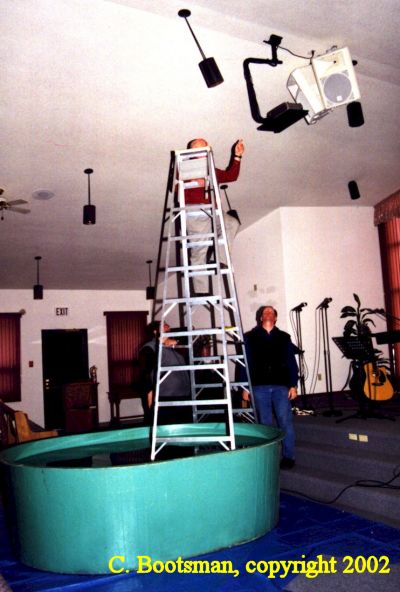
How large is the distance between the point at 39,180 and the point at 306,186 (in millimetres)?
4066

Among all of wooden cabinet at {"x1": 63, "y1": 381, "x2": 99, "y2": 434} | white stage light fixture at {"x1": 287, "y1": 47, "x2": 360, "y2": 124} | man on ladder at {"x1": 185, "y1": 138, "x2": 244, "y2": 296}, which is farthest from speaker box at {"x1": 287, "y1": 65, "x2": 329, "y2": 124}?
wooden cabinet at {"x1": 63, "y1": 381, "x2": 99, "y2": 434}

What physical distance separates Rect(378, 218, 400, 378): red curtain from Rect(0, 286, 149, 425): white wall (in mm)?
6342

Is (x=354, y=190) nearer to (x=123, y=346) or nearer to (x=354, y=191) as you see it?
(x=354, y=191)

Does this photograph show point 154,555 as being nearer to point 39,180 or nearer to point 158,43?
point 158,43

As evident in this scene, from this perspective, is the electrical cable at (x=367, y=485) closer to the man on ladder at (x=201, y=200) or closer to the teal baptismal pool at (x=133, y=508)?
the teal baptismal pool at (x=133, y=508)

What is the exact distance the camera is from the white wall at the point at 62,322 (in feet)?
35.3

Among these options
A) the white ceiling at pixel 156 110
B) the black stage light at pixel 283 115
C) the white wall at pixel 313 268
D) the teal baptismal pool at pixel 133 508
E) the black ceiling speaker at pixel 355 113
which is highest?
the white ceiling at pixel 156 110

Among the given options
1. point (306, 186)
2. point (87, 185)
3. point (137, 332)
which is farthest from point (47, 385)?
point (306, 186)

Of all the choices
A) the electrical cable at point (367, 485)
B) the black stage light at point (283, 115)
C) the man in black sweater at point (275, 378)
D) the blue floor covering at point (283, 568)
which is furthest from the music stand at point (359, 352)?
the black stage light at point (283, 115)

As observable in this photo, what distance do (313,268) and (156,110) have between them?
384cm

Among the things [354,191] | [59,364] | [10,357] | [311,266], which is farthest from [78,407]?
[354,191]

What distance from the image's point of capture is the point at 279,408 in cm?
485

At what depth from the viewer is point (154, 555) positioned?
Answer: 3.07 metres

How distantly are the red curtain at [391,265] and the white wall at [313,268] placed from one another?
0.38 ft
